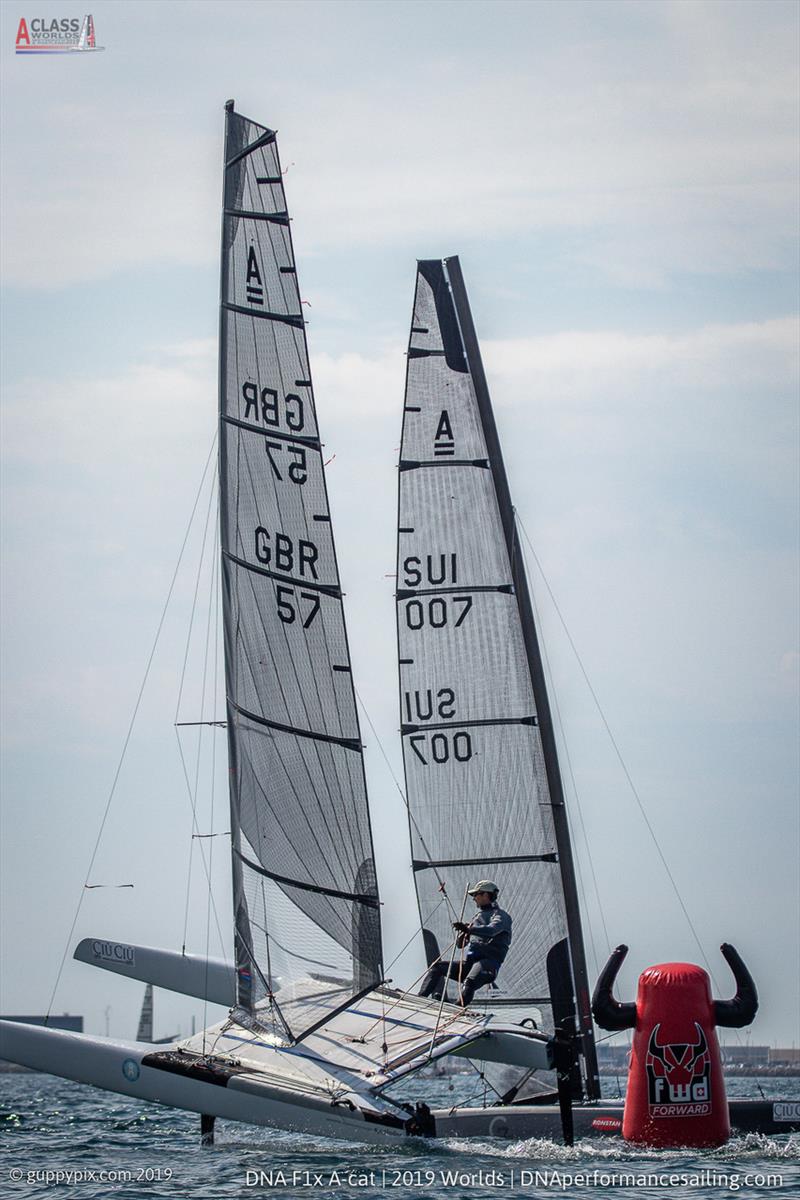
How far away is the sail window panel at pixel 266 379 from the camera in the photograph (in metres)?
17.6

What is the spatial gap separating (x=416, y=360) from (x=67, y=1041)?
1024 centimetres

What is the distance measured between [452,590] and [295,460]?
4612 mm

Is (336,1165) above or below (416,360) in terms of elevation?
below

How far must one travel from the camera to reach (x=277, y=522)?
17.4 m

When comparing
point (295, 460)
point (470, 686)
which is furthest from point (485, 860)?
point (295, 460)

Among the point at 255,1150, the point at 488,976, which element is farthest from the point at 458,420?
the point at 255,1150

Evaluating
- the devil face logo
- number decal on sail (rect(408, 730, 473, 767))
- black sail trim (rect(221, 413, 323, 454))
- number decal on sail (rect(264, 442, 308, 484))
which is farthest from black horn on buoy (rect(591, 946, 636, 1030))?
number decal on sail (rect(408, 730, 473, 767))

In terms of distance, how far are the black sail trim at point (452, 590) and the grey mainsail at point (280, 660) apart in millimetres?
4358

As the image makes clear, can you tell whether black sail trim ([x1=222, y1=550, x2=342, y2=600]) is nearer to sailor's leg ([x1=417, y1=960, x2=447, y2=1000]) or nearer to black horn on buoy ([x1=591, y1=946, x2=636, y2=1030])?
sailor's leg ([x1=417, y1=960, x2=447, y2=1000])

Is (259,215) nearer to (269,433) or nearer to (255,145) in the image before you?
(255,145)

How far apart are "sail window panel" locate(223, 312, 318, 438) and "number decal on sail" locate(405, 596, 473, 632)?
4.53 m

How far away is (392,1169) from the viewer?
563 inches

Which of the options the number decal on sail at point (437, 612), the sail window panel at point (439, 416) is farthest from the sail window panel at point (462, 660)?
the sail window panel at point (439, 416)

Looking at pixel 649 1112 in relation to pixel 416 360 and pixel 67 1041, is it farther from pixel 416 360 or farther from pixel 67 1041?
pixel 416 360
